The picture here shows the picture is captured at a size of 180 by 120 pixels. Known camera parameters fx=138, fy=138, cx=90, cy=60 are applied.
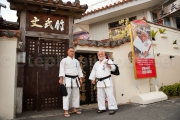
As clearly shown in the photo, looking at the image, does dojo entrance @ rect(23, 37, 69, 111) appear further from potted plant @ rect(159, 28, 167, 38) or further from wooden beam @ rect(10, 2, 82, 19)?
potted plant @ rect(159, 28, 167, 38)

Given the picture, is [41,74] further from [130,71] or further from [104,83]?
[130,71]

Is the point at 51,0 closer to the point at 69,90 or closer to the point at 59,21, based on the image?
the point at 59,21

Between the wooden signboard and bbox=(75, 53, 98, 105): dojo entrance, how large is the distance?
4.00 feet

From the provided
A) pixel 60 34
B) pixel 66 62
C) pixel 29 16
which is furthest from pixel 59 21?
pixel 66 62

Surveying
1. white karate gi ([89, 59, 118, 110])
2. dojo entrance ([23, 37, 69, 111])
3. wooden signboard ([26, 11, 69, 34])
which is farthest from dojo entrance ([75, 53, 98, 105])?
white karate gi ([89, 59, 118, 110])

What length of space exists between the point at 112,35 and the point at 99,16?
1.84m

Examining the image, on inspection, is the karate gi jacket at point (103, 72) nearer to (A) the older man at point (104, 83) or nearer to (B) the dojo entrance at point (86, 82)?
(A) the older man at point (104, 83)

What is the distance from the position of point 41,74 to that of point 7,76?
1.17 m

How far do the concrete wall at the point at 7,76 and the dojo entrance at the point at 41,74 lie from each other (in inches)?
28.0

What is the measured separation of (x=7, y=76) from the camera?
12.9ft

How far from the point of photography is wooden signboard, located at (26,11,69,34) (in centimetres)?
491

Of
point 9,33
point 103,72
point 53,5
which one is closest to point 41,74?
point 9,33

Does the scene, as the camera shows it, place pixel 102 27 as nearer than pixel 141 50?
No

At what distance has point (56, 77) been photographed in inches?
201
